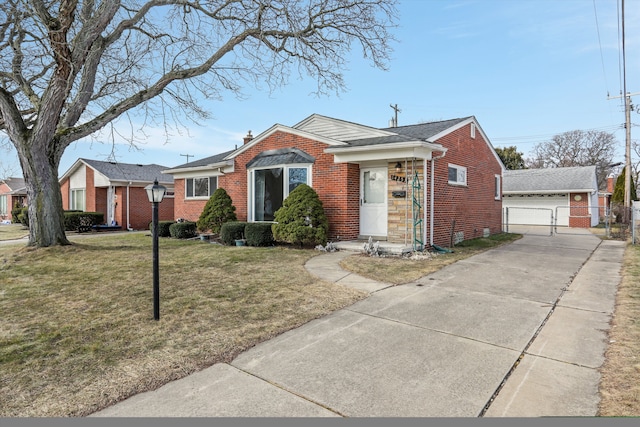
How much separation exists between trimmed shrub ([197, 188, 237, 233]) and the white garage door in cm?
1905

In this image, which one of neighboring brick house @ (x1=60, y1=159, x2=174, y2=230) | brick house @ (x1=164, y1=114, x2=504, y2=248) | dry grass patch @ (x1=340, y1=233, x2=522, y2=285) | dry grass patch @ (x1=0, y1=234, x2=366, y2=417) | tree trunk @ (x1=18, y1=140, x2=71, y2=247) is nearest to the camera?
dry grass patch @ (x1=0, y1=234, x2=366, y2=417)

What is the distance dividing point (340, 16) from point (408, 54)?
2.58m

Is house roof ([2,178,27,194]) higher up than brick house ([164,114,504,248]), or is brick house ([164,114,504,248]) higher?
house roof ([2,178,27,194])

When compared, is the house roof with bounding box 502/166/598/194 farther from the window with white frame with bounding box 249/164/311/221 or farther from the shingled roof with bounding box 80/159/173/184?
the shingled roof with bounding box 80/159/173/184

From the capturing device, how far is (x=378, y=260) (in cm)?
830

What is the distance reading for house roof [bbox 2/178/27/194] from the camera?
31.3 metres

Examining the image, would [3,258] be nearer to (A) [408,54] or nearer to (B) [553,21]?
(A) [408,54]

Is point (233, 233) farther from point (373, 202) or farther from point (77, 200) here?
point (77, 200)

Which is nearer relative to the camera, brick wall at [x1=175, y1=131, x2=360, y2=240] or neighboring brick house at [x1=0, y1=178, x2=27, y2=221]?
brick wall at [x1=175, y1=131, x2=360, y2=240]

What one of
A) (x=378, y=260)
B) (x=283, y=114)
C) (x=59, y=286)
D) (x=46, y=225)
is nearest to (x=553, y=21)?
(x=378, y=260)

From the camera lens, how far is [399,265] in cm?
775

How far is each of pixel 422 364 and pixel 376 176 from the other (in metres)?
7.64

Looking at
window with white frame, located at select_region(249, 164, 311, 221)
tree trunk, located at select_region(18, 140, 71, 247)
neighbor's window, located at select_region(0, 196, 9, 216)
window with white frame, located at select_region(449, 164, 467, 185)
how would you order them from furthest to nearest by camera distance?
1. neighbor's window, located at select_region(0, 196, 9, 216)
2. window with white frame, located at select_region(249, 164, 311, 221)
3. window with white frame, located at select_region(449, 164, 467, 185)
4. tree trunk, located at select_region(18, 140, 71, 247)

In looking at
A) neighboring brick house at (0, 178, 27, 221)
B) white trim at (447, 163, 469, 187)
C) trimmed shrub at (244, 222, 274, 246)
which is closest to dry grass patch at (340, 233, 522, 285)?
white trim at (447, 163, 469, 187)
